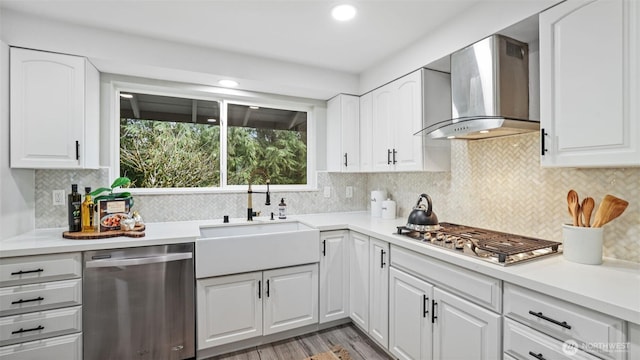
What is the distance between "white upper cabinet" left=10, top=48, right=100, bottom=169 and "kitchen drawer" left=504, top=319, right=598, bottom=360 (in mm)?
2791

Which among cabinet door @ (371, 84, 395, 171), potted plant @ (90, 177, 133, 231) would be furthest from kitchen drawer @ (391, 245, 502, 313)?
potted plant @ (90, 177, 133, 231)

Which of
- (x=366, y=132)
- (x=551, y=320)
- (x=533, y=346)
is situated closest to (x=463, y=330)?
(x=533, y=346)

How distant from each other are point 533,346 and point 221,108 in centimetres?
289

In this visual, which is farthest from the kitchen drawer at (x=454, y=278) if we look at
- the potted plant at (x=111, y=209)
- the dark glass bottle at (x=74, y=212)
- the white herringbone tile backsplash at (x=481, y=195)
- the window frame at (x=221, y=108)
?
the dark glass bottle at (x=74, y=212)

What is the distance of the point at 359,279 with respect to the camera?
7.93 feet

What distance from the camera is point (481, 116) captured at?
1727mm

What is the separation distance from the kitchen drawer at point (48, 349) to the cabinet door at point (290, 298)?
118 centimetres

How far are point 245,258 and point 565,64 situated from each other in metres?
2.21

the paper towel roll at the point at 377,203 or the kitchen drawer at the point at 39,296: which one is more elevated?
the paper towel roll at the point at 377,203

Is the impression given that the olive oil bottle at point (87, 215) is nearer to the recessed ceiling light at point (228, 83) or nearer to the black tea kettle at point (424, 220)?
the recessed ceiling light at point (228, 83)

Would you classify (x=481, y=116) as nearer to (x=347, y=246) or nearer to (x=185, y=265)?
(x=347, y=246)

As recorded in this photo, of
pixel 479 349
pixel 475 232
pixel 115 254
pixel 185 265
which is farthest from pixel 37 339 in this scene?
pixel 475 232

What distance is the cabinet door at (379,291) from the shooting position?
2.10m

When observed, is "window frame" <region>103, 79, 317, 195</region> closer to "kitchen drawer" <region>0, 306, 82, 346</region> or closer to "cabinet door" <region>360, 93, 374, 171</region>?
"cabinet door" <region>360, 93, 374, 171</region>
